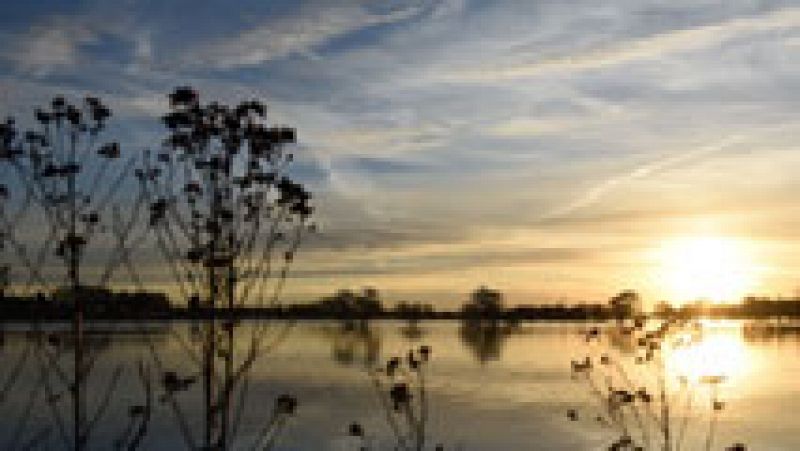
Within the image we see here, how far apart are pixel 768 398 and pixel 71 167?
33045mm

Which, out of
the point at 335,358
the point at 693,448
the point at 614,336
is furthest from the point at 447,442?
the point at 335,358

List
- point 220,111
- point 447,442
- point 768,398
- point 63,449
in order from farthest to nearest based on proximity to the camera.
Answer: point 768,398 < point 447,442 < point 63,449 < point 220,111

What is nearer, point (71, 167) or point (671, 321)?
point (71, 167)

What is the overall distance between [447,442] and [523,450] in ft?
5.88

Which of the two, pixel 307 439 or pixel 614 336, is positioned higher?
pixel 614 336

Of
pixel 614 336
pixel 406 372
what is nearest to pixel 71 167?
pixel 406 372

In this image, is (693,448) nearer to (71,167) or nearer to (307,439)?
(307,439)

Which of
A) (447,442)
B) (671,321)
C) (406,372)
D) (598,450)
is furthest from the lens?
(447,442)

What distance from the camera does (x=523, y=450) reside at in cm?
2352

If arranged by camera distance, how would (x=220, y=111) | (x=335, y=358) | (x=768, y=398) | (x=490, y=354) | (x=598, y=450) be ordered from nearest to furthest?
1. (x=220, y=111)
2. (x=598, y=450)
3. (x=768, y=398)
4. (x=335, y=358)
5. (x=490, y=354)

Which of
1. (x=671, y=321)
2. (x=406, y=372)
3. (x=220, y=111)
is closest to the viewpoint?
(x=220, y=111)

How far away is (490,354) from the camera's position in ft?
217

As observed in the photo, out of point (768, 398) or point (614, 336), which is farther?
point (768, 398)

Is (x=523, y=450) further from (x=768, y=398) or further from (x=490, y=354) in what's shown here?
(x=490, y=354)
